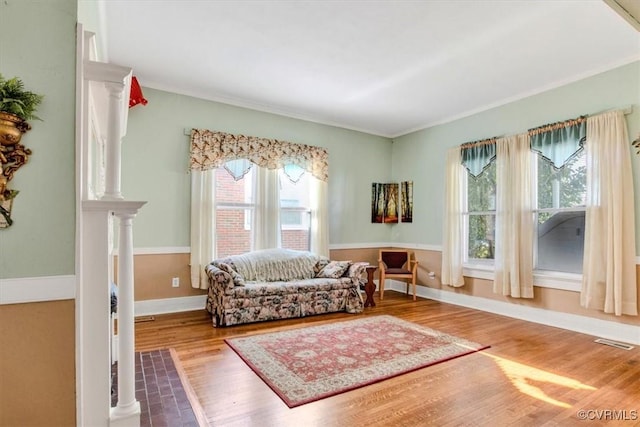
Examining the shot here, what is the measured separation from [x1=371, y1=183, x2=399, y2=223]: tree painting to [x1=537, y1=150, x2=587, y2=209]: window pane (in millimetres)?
2407

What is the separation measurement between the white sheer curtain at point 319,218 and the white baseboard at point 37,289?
13.0ft

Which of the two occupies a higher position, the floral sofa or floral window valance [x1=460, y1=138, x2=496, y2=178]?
floral window valance [x1=460, y1=138, x2=496, y2=178]

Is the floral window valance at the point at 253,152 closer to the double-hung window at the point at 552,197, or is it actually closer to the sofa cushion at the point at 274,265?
the sofa cushion at the point at 274,265

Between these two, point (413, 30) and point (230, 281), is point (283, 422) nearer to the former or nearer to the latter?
point (230, 281)

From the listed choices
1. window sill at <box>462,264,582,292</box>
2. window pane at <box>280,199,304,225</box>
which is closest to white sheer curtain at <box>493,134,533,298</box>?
window sill at <box>462,264,582,292</box>

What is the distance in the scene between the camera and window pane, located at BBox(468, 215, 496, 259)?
472cm

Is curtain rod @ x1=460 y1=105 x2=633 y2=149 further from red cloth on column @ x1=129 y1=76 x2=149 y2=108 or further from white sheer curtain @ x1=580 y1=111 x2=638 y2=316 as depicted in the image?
red cloth on column @ x1=129 y1=76 x2=149 y2=108

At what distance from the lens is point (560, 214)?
4.03 m

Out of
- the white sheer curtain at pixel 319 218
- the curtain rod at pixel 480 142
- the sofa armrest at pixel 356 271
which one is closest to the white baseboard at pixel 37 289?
the sofa armrest at pixel 356 271

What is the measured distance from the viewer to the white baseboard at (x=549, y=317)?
3.43 meters

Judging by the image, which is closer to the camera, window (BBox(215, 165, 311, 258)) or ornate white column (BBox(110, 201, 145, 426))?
ornate white column (BBox(110, 201, 145, 426))

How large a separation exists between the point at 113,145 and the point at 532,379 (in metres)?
3.22

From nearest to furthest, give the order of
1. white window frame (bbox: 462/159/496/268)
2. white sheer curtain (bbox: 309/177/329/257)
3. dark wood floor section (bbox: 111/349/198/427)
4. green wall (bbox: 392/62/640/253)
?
dark wood floor section (bbox: 111/349/198/427)
green wall (bbox: 392/62/640/253)
white window frame (bbox: 462/159/496/268)
white sheer curtain (bbox: 309/177/329/257)

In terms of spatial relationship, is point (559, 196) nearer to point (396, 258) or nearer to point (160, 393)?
point (396, 258)
